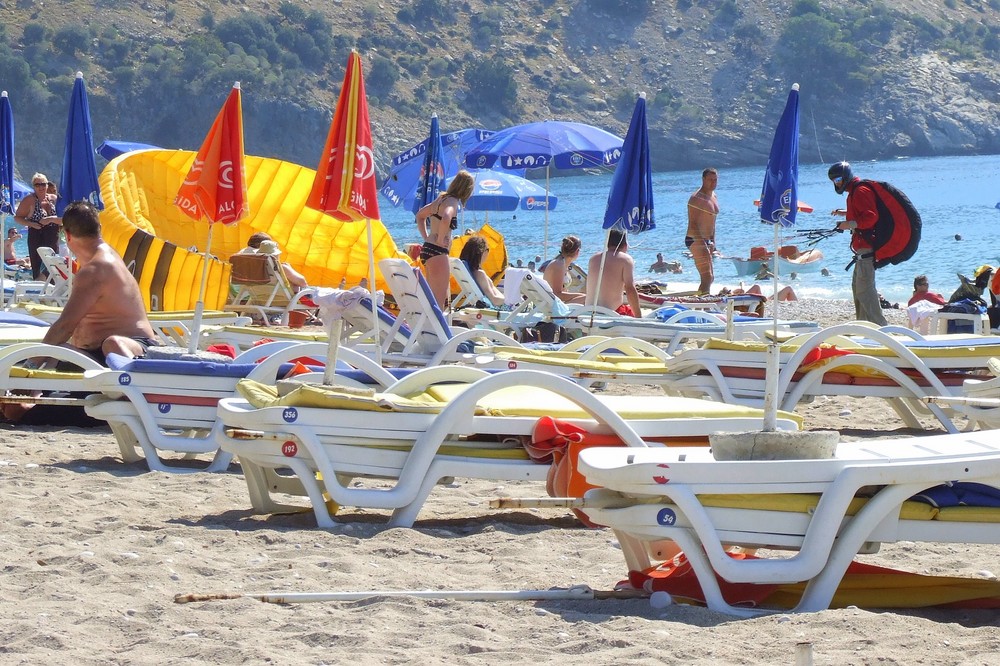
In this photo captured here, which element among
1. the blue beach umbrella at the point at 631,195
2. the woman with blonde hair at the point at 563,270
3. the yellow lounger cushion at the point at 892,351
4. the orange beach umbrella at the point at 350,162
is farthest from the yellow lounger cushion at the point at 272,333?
the woman with blonde hair at the point at 563,270

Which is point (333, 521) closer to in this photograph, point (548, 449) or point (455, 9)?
point (548, 449)

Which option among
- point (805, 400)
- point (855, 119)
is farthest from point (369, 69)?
point (805, 400)

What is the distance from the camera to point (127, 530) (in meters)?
3.88

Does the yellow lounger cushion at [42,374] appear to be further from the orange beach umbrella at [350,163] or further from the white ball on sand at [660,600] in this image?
the white ball on sand at [660,600]

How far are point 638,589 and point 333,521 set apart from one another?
1.14 meters

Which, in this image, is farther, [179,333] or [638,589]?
[179,333]

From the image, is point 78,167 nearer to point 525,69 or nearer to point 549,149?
point 549,149

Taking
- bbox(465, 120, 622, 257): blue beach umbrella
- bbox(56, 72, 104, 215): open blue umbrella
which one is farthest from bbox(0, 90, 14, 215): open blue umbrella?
bbox(465, 120, 622, 257): blue beach umbrella

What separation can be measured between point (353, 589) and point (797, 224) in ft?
114

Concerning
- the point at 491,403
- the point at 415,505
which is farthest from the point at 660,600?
the point at 491,403

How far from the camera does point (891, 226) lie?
9.84 meters

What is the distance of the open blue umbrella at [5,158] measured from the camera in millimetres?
10531

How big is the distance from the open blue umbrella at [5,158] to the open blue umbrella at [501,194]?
923 cm

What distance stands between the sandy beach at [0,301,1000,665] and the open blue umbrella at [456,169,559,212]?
14.9m
